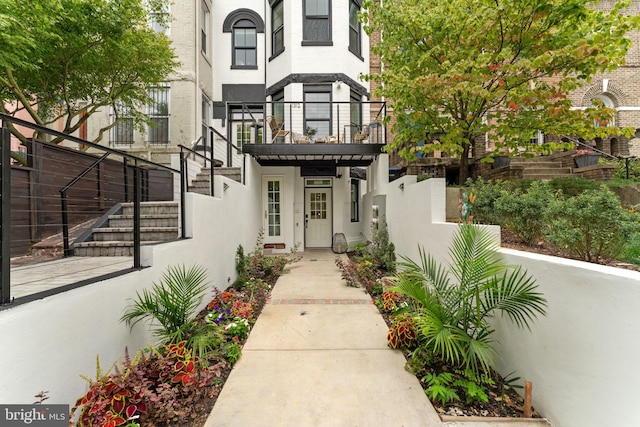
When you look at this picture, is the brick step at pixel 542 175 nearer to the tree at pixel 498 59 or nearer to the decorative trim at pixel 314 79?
the tree at pixel 498 59

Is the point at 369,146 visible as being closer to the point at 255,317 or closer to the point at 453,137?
the point at 453,137

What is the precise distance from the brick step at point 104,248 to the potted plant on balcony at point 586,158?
10.1m

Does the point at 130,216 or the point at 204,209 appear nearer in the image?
the point at 204,209

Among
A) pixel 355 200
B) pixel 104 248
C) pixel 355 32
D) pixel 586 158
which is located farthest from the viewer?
pixel 355 200

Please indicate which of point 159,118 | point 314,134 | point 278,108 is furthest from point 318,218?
point 159,118

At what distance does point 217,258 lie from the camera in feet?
15.1

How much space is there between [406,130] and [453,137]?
0.86 meters

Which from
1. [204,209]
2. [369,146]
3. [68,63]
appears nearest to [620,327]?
[204,209]

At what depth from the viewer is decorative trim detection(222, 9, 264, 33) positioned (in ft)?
32.7

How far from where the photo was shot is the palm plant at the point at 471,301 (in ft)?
7.41

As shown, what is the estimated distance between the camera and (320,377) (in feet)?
8.68

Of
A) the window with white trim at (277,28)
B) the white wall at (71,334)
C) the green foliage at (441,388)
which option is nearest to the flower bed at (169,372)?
the white wall at (71,334)

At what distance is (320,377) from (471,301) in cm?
167

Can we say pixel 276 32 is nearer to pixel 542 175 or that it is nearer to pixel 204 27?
pixel 204 27
